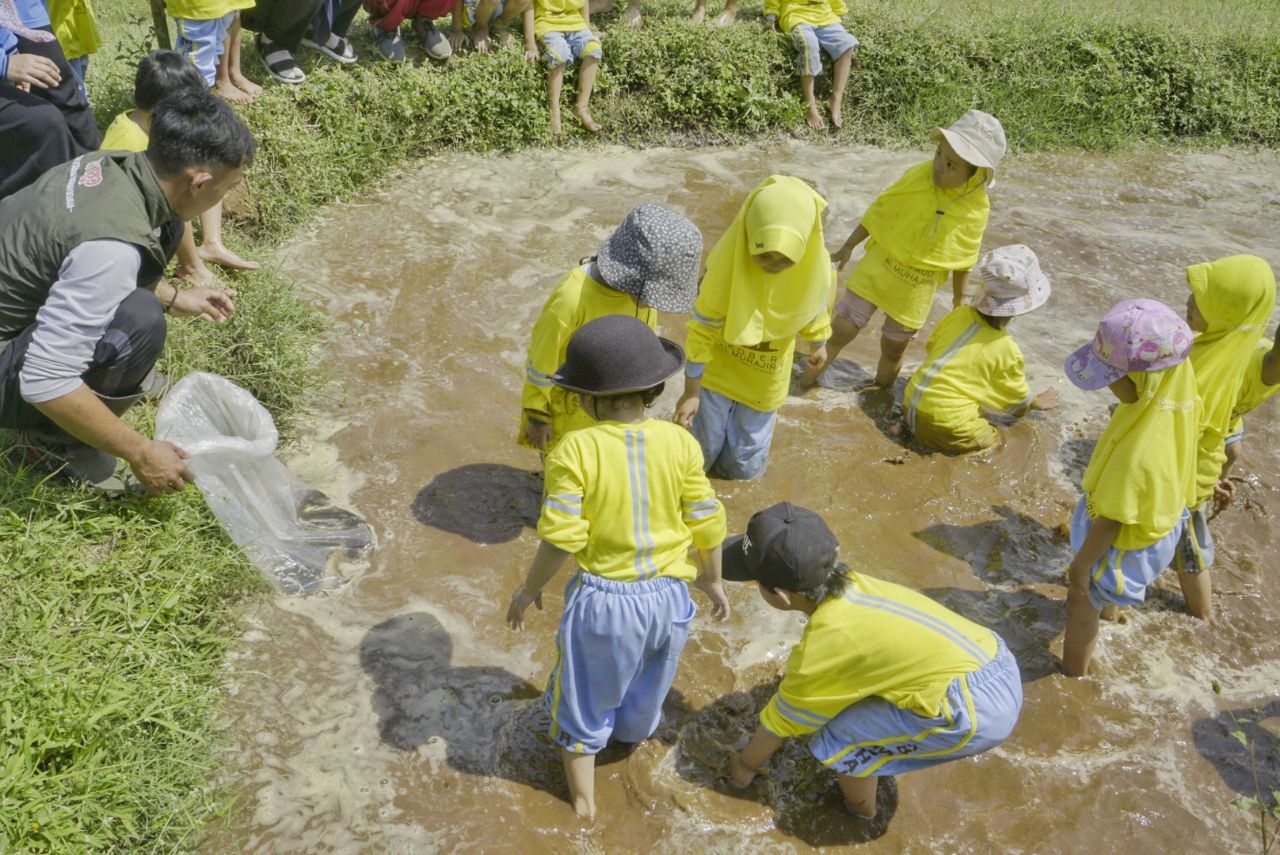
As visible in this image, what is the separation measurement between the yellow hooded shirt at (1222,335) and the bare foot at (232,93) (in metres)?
5.51

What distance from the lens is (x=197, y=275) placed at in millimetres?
4848

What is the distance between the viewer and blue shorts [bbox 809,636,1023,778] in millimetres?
2926

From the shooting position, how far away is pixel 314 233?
6320 mm

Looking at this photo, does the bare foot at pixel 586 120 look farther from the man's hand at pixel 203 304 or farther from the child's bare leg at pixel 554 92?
the man's hand at pixel 203 304

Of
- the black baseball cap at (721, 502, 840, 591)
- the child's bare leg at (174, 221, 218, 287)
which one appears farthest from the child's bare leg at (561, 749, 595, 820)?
the child's bare leg at (174, 221, 218, 287)

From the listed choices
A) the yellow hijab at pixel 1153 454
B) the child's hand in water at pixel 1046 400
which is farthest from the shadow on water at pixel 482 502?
the child's hand in water at pixel 1046 400

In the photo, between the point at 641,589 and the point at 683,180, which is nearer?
the point at 641,589

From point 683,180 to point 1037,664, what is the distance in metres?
4.69

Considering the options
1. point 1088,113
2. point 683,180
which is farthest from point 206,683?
point 1088,113

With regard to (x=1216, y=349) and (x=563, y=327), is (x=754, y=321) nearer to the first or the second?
(x=563, y=327)

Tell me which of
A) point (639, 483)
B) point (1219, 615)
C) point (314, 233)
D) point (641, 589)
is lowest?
point (1219, 615)

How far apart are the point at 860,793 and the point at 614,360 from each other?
1657 millimetres

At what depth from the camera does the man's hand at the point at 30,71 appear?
4.84 meters

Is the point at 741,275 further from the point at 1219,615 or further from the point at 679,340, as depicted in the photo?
the point at 1219,615
